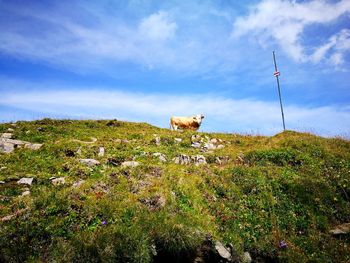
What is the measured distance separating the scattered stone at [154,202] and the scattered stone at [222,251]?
2752mm

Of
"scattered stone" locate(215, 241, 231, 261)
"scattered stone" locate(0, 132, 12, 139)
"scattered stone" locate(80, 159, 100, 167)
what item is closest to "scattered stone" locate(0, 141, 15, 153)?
"scattered stone" locate(0, 132, 12, 139)

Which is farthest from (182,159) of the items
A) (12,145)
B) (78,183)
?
(12,145)

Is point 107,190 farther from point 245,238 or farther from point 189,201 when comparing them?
point 245,238

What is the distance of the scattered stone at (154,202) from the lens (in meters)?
12.9

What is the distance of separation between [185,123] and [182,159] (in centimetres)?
1457

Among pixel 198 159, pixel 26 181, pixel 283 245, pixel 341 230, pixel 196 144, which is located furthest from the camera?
pixel 196 144

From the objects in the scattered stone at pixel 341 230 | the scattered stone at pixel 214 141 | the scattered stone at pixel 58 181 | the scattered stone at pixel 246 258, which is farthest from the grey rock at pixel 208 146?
the scattered stone at pixel 246 258

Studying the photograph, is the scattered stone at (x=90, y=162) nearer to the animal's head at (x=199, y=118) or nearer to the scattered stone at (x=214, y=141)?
the scattered stone at (x=214, y=141)

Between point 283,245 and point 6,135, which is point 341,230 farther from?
point 6,135

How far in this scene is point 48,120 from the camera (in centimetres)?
2892

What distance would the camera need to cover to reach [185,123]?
114 feet

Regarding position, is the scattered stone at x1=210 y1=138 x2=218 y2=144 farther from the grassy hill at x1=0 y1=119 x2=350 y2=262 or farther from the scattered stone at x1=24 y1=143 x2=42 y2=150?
the scattered stone at x1=24 y1=143 x2=42 y2=150

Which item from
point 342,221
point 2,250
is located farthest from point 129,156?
point 342,221

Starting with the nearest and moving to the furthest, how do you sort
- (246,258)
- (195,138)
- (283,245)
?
1. (246,258)
2. (283,245)
3. (195,138)
